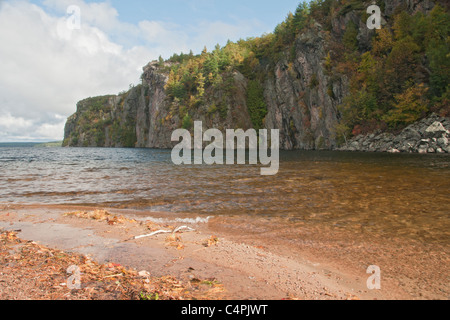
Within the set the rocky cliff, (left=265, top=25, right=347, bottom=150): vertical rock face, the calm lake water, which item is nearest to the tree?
the rocky cliff

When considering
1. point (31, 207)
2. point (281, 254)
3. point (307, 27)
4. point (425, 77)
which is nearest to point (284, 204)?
point (281, 254)

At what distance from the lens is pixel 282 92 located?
270ft

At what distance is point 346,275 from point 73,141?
22923 cm

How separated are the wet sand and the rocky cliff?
5088cm

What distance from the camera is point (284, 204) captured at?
38.0ft

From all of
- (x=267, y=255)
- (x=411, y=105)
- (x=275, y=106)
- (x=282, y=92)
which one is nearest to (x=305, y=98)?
(x=282, y=92)

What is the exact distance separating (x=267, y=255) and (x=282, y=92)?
81686mm

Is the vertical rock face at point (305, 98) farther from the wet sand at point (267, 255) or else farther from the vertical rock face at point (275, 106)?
the wet sand at point (267, 255)

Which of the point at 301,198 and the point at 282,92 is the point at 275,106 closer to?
the point at 282,92

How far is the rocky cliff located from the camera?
62469mm

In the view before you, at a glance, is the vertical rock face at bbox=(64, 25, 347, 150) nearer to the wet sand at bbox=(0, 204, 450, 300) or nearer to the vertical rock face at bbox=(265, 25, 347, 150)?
the vertical rock face at bbox=(265, 25, 347, 150)

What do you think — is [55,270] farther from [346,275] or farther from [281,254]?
[346,275]

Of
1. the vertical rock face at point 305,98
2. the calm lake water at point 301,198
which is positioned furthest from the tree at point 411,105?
the calm lake water at point 301,198

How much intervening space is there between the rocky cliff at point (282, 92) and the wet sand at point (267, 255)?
5088cm
